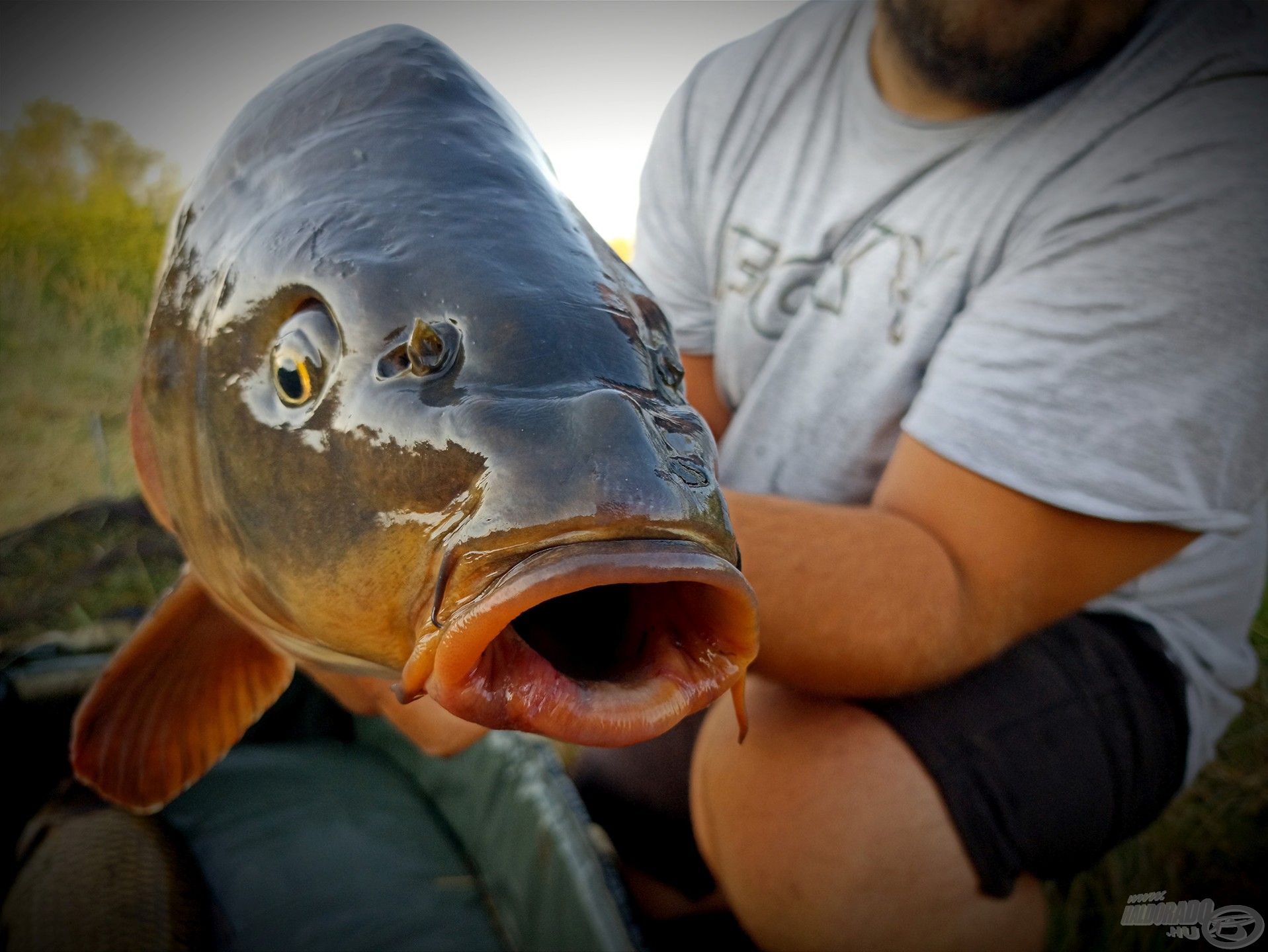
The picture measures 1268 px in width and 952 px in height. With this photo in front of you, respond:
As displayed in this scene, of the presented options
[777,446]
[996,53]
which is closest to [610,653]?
[777,446]

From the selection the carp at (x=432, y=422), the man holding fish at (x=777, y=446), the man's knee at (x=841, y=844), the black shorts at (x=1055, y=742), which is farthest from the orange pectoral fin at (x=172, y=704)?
the black shorts at (x=1055, y=742)

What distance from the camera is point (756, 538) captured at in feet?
2.81

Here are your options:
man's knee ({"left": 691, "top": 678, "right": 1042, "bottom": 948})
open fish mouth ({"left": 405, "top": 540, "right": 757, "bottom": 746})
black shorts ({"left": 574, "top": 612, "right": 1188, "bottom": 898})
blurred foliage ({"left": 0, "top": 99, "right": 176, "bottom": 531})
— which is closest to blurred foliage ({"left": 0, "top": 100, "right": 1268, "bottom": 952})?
blurred foliage ({"left": 0, "top": 99, "right": 176, "bottom": 531})

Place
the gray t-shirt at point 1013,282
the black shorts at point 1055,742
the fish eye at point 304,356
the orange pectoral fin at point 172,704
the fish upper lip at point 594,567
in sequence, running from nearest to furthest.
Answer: the fish upper lip at point 594,567, the fish eye at point 304,356, the orange pectoral fin at point 172,704, the gray t-shirt at point 1013,282, the black shorts at point 1055,742

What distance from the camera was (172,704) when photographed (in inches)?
28.2

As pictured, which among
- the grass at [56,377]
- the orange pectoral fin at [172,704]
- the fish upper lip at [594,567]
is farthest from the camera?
the grass at [56,377]

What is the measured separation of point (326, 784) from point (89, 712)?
2.73 ft

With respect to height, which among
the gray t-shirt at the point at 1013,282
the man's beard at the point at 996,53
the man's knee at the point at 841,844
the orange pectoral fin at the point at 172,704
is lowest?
the man's knee at the point at 841,844

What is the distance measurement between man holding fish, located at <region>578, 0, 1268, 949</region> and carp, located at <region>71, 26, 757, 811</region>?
1.63 feet

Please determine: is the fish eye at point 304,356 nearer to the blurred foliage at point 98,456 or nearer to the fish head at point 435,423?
the fish head at point 435,423

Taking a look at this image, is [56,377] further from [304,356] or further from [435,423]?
[435,423]

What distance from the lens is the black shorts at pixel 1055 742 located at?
0.93m

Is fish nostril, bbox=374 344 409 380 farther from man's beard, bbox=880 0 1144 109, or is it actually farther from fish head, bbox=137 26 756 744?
man's beard, bbox=880 0 1144 109

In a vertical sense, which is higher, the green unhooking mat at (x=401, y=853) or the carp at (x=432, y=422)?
the carp at (x=432, y=422)
